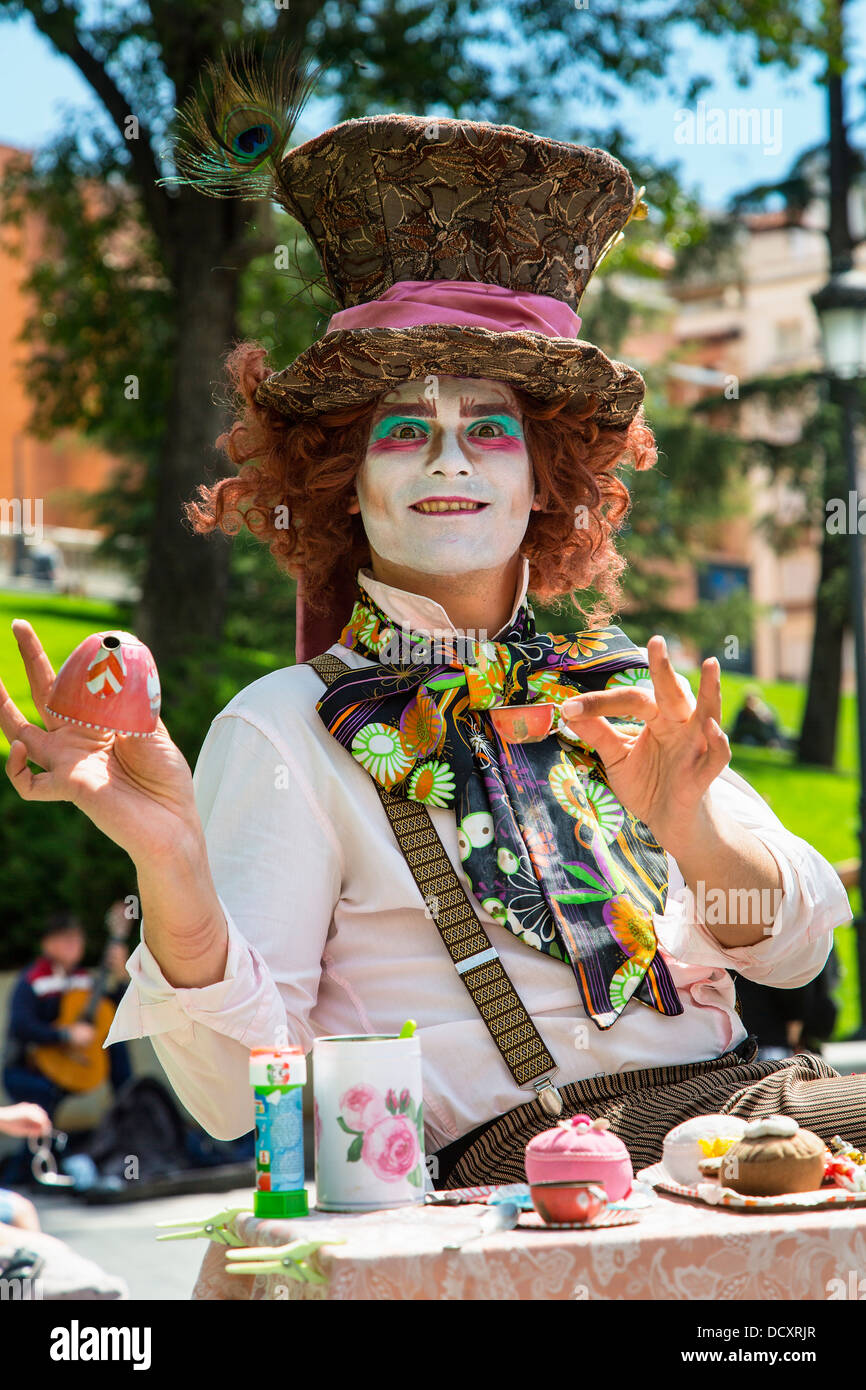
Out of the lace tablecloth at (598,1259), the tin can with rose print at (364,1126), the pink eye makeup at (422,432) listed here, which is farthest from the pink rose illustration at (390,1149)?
the pink eye makeup at (422,432)

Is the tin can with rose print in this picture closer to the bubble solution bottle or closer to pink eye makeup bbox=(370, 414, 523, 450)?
the bubble solution bottle

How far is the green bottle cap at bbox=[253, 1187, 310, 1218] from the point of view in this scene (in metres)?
1.97

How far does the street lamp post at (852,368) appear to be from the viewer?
8.25m

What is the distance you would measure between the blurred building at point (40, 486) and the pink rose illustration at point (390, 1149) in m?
19.1

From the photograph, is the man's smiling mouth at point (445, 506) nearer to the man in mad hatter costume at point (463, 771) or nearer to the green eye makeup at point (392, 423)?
the man in mad hatter costume at point (463, 771)

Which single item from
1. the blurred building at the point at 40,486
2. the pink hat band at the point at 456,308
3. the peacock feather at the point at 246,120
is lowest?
the pink hat band at the point at 456,308

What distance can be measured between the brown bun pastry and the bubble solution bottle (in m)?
0.53

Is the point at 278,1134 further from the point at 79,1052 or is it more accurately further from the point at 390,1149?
the point at 79,1052

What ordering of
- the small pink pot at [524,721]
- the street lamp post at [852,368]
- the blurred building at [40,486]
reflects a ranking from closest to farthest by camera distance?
the small pink pot at [524,721], the street lamp post at [852,368], the blurred building at [40,486]

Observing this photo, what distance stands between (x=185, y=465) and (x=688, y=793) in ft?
24.3

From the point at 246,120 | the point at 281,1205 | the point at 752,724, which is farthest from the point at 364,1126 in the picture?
the point at 752,724

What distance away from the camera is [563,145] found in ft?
8.95

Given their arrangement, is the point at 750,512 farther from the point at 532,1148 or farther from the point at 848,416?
the point at 532,1148
